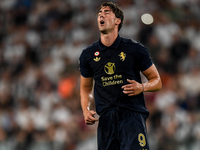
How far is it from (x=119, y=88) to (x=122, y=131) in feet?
1.58

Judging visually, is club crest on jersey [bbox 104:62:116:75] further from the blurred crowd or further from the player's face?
the blurred crowd

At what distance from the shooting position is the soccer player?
3.72m

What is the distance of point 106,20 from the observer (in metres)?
4.03

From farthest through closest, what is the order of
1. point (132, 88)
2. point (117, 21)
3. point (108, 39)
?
point (117, 21)
point (108, 39)
point (132, 88)

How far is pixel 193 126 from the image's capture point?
7211 millimetres

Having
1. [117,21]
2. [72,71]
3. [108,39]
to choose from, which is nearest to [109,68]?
[108,39]

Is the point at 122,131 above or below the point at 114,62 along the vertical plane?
below

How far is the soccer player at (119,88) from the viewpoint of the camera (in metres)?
3.72

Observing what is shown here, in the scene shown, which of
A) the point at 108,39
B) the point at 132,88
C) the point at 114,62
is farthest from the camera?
the point at 108,39

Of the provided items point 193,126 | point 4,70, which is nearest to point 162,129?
point 193,126

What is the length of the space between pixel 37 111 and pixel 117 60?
5862 millimetres

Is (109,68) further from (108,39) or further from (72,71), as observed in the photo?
(72,71)

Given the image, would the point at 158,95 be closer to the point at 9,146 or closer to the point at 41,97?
the point at 41,97

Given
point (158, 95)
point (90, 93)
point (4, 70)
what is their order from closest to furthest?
point (90, 93) → point (158, 95) → point (4, 70)
